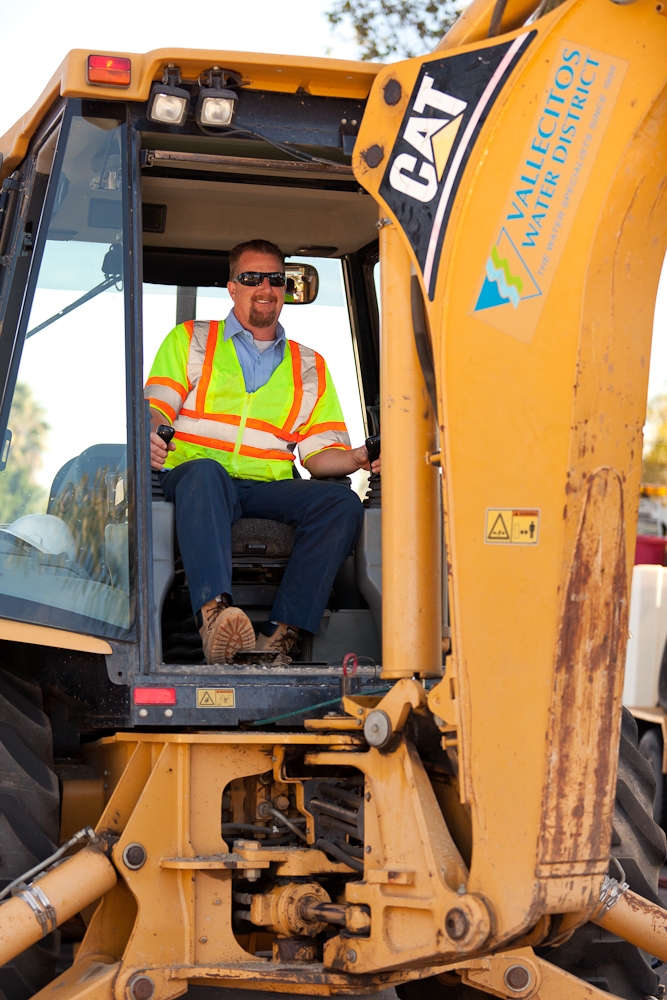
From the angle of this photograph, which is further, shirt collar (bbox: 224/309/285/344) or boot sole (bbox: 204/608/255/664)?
shirt collar (bbox: 224/309/285/344)

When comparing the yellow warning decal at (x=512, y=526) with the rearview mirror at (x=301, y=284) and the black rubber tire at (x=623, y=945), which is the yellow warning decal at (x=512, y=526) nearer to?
the black rubber tire at (x=623, y=945)

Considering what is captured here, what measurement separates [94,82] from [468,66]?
3.87 ft

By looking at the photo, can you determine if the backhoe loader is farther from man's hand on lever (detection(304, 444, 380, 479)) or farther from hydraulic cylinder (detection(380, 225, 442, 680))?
man's hand on lever (detection(304, 444, 380, 479))

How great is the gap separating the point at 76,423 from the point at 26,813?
3.92 ft

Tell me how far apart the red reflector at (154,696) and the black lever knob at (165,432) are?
867 millimetres

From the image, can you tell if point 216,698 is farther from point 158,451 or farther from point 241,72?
point 241,72

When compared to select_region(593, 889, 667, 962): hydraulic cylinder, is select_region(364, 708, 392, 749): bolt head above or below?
above

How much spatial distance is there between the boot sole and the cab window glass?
298mm

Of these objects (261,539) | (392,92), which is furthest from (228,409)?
(392,92)

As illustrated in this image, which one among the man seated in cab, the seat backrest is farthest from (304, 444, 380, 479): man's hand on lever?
the seat backrest

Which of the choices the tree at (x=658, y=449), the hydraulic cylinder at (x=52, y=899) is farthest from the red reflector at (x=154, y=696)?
the tree at (x=658, y=449)

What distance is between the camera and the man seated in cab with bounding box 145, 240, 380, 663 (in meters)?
4.00

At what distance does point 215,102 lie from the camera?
12.1ft

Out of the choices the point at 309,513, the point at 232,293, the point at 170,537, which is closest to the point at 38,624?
the point at 170,537
